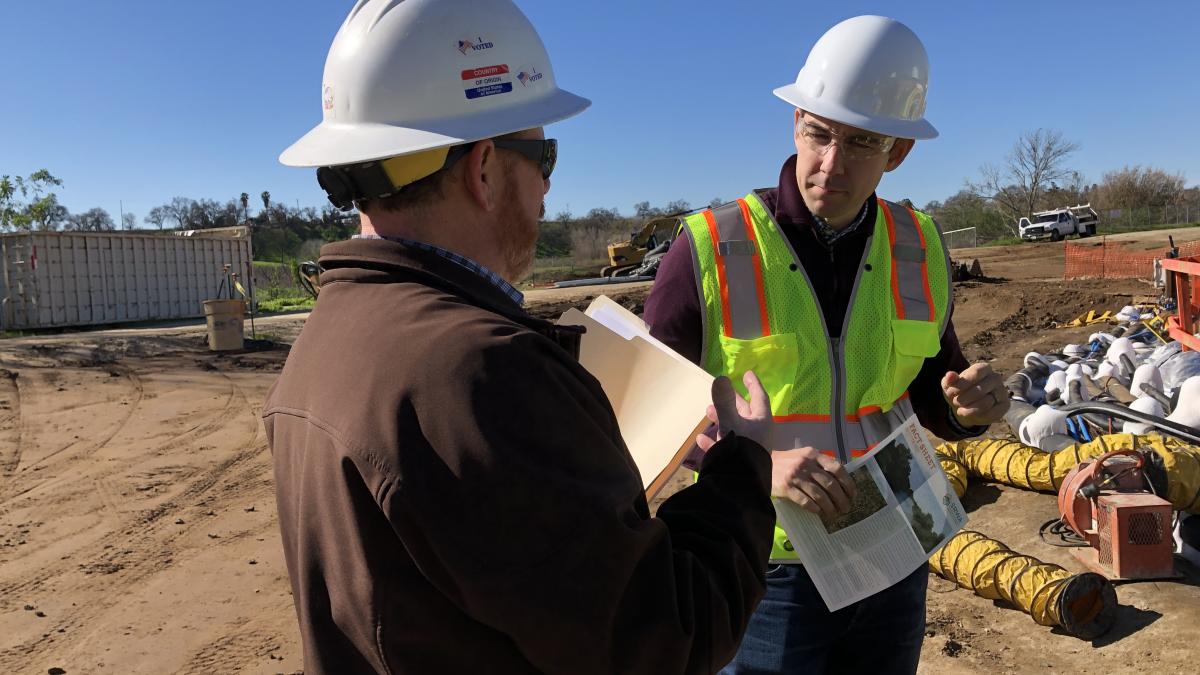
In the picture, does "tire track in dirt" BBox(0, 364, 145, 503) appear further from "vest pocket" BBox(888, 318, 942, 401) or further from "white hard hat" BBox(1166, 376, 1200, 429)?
"white hard hat" BBox(1166, 376, 1200, 429)

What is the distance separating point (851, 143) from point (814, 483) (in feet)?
3.15

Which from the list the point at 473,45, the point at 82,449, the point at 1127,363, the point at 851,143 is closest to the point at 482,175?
the point at 473,45

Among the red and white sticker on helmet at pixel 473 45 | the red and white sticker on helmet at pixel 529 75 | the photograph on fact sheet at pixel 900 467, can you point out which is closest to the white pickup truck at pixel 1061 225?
the photograph on fact sheet at pixel 900 467

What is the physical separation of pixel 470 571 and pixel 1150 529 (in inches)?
170

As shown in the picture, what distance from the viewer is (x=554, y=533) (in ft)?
3.59

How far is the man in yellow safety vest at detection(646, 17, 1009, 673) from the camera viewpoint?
7.04ft

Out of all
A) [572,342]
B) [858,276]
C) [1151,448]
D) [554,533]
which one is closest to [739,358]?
[858,276]

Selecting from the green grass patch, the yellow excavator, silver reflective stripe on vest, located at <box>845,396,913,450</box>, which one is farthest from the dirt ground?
the yellow excavator

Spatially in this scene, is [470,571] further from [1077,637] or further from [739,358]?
[1077,637]

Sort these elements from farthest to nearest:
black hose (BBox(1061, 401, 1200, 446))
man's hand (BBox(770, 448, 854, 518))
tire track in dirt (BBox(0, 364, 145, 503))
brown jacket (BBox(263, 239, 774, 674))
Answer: tire track in dirt (BBox(0, 364, 145, 503)), black hose (BBox(1061, 401, 1200, 446)), man's hand (BBox(770, 448, 854, 518)), brown jacket (BBox(263, 239, 774, 674))

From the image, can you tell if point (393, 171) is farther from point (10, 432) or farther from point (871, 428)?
point (10, 432)

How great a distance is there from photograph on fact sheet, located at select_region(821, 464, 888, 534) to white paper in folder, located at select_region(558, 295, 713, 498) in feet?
1.39

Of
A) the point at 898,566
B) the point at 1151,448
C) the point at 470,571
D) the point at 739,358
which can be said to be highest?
the point at 739,358

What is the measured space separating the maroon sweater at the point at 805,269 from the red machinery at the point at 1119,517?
8.15 ft
